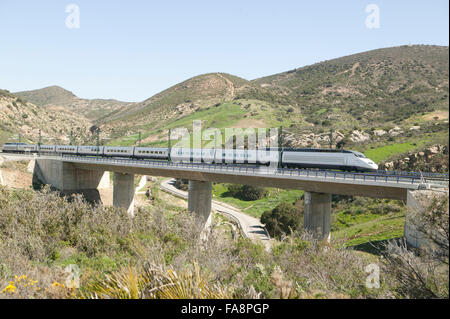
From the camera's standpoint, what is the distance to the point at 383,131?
70500 mm

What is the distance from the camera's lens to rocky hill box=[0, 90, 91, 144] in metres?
102

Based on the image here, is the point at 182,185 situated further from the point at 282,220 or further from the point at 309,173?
the point at 309,173

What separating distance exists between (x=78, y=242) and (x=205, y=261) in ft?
26.4

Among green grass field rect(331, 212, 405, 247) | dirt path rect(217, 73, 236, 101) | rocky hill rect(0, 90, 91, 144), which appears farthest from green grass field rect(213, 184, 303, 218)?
dirt path rect(217, 73, 236, 101)

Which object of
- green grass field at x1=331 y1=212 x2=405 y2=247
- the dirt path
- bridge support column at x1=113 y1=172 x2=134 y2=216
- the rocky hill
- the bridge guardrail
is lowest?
green grass field at x1=331 y1=212 x2=405 y2=247

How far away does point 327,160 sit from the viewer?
31938 millimetres

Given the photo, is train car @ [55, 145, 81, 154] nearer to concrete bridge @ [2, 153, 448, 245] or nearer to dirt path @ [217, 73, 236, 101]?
concrete bridge @ [2, 153, 448, 245]

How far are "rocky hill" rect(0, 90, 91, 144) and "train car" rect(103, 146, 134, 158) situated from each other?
177 ft

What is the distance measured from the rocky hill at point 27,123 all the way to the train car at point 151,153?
6158cm

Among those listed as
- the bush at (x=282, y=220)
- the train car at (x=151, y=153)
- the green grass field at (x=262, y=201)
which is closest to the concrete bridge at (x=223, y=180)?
the train car at (x=151, y=153)

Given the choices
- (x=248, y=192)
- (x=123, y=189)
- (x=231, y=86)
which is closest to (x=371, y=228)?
(x=123, y=189)

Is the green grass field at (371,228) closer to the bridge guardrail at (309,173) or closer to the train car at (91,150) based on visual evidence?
the bridge guardrail at (309,173)
